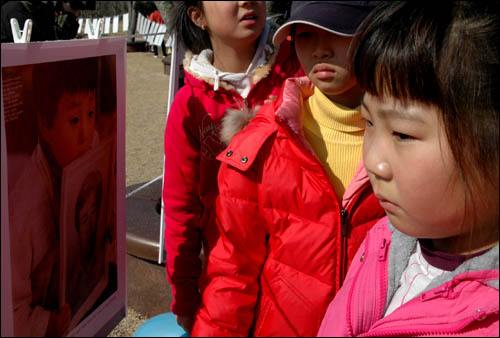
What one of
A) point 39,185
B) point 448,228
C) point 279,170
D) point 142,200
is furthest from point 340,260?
point 142,200

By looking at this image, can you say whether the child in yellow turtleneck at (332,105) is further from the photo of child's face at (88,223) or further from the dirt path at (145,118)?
the dirt path at (145,118)

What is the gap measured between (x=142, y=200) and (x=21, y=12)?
213 centimetres

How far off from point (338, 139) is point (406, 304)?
60cm

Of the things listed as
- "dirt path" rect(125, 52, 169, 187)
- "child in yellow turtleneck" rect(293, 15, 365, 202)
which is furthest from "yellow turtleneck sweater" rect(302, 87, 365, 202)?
"dirt path" rect(125, 52, 169, 187)

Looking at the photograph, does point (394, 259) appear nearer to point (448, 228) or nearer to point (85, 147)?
point (448, 228)

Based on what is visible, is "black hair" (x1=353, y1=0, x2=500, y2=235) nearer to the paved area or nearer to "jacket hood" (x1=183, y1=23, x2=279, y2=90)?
"jacket hood" (x1=183, y1=23, x2=279, y2=90)

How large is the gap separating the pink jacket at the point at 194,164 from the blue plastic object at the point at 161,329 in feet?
0.28

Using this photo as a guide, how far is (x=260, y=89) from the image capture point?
1.75m

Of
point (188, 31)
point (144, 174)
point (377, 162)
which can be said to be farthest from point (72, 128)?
point (144, 174)

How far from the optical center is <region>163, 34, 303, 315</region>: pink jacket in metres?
1.73

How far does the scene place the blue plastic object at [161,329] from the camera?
60.1 inches

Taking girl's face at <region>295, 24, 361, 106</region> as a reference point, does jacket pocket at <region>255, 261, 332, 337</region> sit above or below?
below

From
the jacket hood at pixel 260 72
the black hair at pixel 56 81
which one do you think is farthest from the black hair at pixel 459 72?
the jacket hood at pixel 260 72

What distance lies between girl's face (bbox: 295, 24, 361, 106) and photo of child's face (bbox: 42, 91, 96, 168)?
0.61 meters
